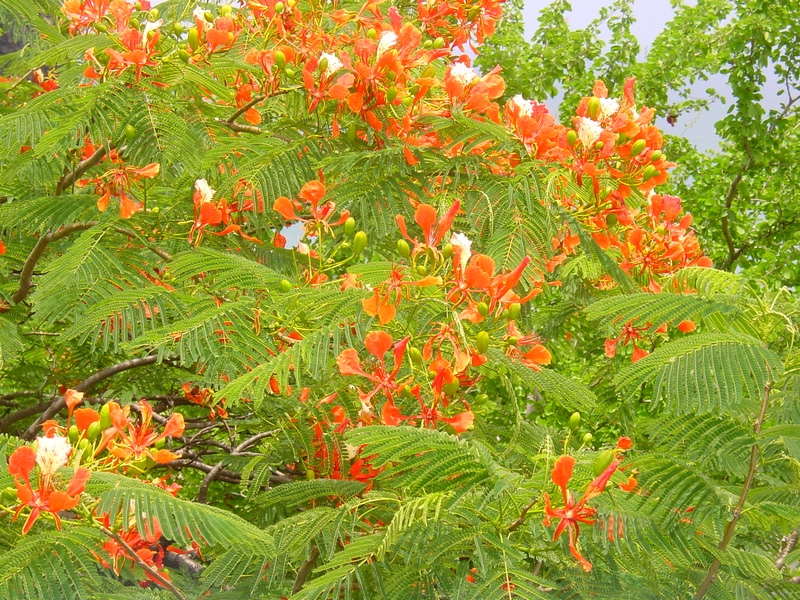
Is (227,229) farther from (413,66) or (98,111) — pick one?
(413,66)

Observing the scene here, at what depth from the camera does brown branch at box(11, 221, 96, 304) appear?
3.05 metres

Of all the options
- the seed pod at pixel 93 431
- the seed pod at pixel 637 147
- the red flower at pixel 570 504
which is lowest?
the seed pod at pixel 93 431

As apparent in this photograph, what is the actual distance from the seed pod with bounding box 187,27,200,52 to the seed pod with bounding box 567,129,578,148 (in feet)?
3.95

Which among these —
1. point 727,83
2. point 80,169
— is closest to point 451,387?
point 80,169

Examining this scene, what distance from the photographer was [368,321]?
7.11ft

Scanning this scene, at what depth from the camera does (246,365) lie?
2.40 meters

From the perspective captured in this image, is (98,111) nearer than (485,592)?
No

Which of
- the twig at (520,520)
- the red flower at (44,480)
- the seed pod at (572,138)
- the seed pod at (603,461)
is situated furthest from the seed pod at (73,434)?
the seed pod at (572,138)

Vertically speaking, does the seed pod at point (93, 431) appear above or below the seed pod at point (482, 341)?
below

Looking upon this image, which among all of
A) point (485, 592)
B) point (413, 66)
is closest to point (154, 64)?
point (413, 66)

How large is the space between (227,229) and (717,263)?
6.28m

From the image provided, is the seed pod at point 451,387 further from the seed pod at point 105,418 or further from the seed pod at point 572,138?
the seed pod at point 572,138

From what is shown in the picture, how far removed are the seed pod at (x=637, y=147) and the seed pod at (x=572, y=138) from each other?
0.18 meters

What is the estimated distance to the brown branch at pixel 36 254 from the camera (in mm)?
3055
